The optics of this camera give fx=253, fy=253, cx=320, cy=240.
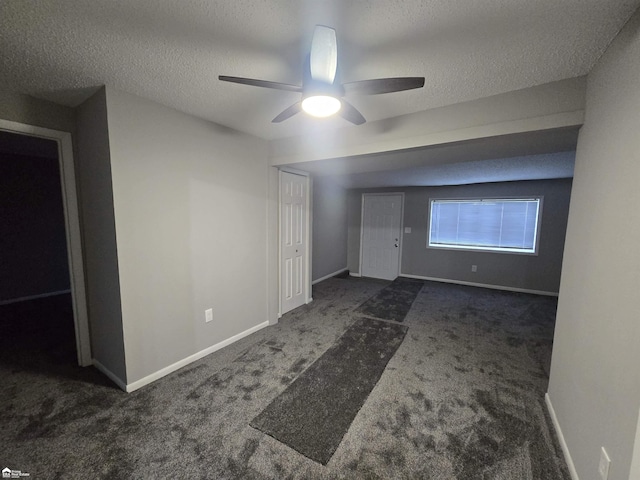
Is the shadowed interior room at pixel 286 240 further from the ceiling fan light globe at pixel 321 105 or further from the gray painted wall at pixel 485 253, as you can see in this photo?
the gray painted wall at pixel 485 253

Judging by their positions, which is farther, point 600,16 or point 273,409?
point 273,409

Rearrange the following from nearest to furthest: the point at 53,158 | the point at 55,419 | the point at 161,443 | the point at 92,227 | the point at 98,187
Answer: the point at 161,443, the point at 55,419, the point at 98,187, the point at 92,227, the point at 53,158

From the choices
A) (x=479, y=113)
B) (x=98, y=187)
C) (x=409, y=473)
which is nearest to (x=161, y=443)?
(x=409, y=473)

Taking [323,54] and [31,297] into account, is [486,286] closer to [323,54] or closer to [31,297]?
[323,54]

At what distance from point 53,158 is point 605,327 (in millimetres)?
6503

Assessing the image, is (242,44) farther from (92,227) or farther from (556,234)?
(556,234)

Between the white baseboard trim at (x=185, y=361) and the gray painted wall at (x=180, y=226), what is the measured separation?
39 millimetres

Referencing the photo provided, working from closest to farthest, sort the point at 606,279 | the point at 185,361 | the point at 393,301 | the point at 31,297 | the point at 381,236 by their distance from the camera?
the point at 606,279 < the point at 185,361 < the point at 31,297 < the point at 393,301 < the point at 381,236

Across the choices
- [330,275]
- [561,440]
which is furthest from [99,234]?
[330,275]

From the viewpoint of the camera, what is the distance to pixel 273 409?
182cm

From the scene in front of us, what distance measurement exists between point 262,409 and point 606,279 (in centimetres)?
213

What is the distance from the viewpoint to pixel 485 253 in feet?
16.4

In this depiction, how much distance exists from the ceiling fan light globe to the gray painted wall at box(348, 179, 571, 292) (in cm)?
445

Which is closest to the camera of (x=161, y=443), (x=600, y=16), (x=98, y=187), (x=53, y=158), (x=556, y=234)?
(x=600, y=16)
